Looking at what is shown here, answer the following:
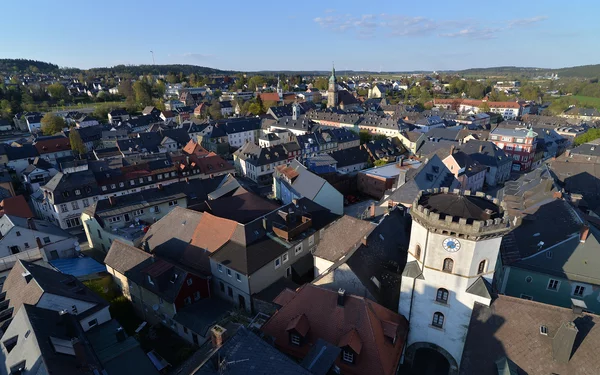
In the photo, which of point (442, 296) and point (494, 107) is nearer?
point (442, 296)

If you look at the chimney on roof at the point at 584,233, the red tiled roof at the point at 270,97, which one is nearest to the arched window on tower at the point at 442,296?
the chimney on roof at the point at 584,233

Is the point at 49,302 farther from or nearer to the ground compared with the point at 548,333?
nearer to the ground

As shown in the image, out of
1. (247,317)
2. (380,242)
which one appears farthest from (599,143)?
(247,317)

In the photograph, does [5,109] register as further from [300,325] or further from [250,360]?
[250,360]

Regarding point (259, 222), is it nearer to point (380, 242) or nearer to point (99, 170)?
point (380, 242)

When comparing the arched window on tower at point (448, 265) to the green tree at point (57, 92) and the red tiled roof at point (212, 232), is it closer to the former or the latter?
the red tiled roof at point (212, 232)

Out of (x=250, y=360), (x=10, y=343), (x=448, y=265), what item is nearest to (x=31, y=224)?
(x=10, y=343)

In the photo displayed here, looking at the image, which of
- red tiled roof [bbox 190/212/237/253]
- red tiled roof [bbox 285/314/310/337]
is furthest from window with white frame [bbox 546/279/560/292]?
red tiled roof [bbox 190/212/237/253]
